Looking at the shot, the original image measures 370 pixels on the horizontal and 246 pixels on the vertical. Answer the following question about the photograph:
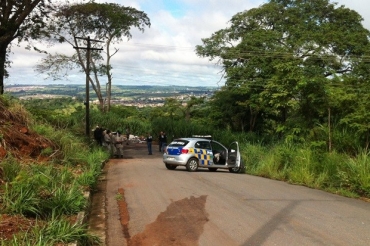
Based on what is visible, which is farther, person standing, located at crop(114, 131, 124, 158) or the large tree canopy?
the large tree canopy

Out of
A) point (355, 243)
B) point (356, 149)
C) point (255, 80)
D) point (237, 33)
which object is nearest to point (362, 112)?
point (356, 149)

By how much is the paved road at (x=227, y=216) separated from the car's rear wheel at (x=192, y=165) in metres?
5.52

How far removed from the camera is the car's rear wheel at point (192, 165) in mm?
18234

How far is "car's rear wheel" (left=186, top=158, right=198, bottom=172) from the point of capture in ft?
59.8

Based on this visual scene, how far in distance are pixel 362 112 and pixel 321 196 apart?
480 cm

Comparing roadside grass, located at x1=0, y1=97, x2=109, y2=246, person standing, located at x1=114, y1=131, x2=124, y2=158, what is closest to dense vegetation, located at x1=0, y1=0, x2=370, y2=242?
roadside grass, located at x1=0, y1=97, x2=109, y2=246

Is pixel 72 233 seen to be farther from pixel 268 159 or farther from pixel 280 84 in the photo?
pixel 280 84

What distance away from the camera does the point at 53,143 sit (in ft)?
46.9

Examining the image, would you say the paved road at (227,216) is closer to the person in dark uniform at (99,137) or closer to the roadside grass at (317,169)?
the roadside grass at (317,169)

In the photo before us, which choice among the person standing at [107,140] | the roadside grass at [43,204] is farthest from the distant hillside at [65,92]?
the roadside grass at [43,204]

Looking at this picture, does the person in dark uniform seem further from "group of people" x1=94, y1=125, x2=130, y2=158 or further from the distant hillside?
the distant hillside

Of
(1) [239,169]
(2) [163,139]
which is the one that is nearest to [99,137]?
(2) [163,139]

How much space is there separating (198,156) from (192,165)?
486 millimetres

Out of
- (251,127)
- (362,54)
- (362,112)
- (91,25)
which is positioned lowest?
(251,127)
